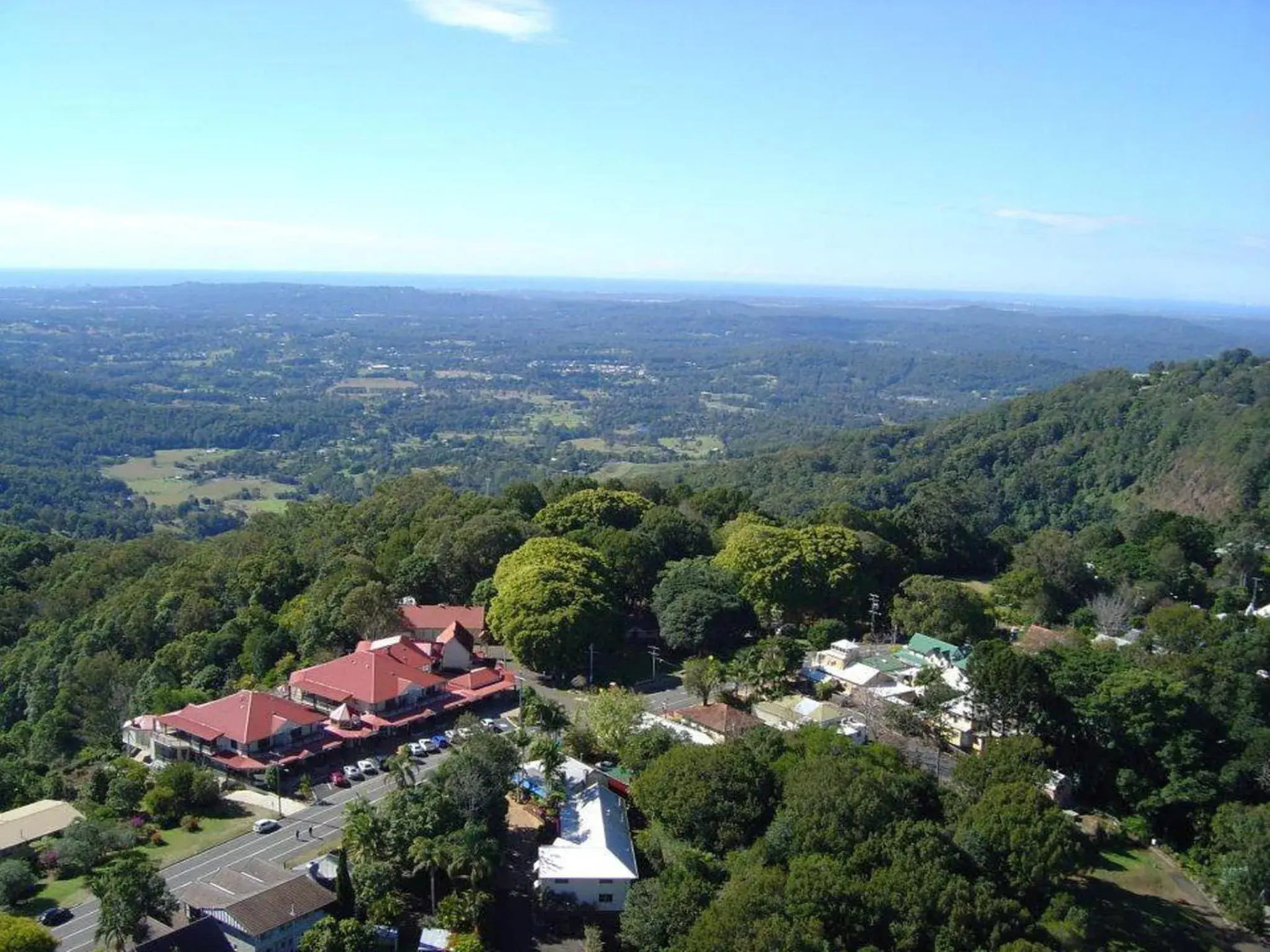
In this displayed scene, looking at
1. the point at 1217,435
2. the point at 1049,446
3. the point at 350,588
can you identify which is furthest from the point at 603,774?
the point at 1049,446

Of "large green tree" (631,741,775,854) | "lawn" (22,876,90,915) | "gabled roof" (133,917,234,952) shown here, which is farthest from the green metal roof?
"lawn" (22,876,90,915)

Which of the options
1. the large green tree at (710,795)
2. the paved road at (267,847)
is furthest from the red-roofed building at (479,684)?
the large green tree at (710,795)

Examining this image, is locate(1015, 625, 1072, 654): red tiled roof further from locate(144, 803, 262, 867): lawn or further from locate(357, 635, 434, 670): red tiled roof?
locate(144, 803, 262, 867): lawn

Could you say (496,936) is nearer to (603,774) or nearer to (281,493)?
(603,774)

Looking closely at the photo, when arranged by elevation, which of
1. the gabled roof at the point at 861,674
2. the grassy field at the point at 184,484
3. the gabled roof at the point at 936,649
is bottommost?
the grassy field at the point at 184,484

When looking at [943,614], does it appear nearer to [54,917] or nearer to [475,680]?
[475,680]

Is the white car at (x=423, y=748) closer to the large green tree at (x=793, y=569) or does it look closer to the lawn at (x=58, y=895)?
the lawn at (x=58, y=895)
